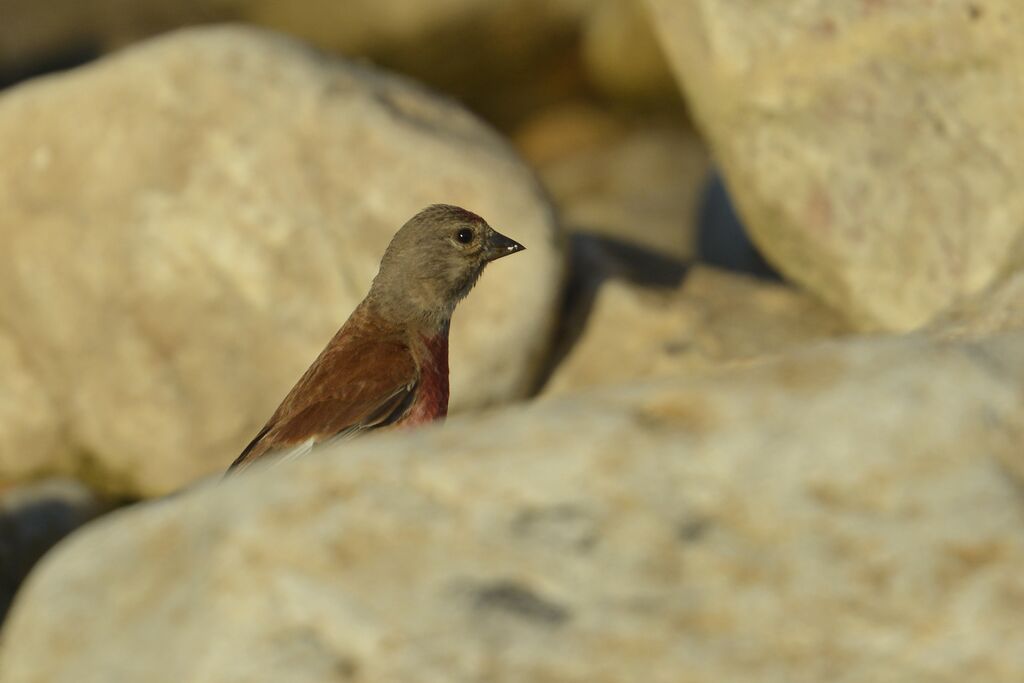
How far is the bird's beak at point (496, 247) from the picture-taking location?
17.6 ft

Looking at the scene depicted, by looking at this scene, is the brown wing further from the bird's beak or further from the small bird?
the bird's beak

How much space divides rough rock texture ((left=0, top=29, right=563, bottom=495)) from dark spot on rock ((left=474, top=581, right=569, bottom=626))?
4492 millimetres

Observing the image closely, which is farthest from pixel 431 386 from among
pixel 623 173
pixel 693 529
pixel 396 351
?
pixel 623 173

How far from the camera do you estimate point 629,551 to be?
241 centimetres

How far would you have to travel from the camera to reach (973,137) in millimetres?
6289

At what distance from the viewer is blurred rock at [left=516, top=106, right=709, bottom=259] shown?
1022 centimetres

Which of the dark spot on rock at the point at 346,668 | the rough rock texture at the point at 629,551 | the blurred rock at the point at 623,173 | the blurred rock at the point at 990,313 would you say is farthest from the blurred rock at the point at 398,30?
the dark spot on rock at the point at 346,668

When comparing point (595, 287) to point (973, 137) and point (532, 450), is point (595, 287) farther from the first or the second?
point (532, 450)

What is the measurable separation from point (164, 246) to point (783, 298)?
2938 millimetres

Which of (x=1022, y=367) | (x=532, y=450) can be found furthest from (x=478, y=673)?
(x=1022, y=367)

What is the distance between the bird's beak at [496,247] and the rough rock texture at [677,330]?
5.71 feet

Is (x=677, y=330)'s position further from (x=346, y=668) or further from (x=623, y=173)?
(x=346, y=668)

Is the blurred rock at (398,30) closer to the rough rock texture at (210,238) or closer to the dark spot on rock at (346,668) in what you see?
the rough rock texture at (210,238)

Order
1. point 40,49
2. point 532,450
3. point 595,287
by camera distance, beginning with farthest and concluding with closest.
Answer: point 40,49 → point 595,287 → point 532,450
